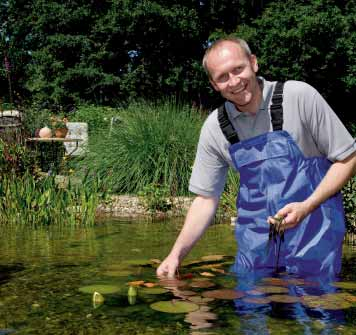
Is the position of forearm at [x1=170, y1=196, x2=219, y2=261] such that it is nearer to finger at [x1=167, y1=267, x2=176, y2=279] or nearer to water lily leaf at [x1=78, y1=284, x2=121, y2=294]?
finger at [x1=167, y1=267, x2=176, y2=279]

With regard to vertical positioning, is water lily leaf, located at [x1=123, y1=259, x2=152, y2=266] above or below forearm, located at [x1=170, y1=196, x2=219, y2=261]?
below

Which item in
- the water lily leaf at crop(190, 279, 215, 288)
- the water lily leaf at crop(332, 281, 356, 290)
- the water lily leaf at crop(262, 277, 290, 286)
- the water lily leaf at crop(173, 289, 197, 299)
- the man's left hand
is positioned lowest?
the water lily leaf at crop(173, 289, 197, 299)

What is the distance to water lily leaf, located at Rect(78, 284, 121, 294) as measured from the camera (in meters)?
3.53

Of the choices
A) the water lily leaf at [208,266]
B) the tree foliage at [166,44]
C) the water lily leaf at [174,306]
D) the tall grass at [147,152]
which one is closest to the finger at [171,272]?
the water lily leaf at [174,306]

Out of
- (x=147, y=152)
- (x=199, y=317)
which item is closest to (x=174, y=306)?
(x=199, y=317)

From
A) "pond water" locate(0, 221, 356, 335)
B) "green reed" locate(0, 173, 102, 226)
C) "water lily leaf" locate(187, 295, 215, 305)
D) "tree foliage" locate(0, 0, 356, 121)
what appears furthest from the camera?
"tree foliage" locate(0, 0, 356, 121)

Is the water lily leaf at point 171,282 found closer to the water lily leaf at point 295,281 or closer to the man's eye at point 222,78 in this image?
the water lily leaf at point 295,281

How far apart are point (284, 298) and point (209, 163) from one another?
89cm

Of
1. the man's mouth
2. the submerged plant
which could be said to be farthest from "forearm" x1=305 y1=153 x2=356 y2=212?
the man's mouth

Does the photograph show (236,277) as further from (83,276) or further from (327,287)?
(83,276)

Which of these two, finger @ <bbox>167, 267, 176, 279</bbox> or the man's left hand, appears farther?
finger @ <bbox>167, 267, 176, 279</bbox>

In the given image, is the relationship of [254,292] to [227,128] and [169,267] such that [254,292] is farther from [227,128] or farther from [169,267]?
[227,128]

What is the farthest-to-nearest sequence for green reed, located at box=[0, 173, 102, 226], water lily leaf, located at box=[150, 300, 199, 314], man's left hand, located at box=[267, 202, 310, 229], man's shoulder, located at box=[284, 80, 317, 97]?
green reed, located at box=[0, 173, 102, 226] → man's shoulder, located at box=[284, 80, 317, 97] → man's left hand, located at box=[267, 202, 310, 229] → water lily leaf, located at box=[150, 300, 199, 314]

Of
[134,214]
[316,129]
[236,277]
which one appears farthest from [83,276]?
[134,214]
